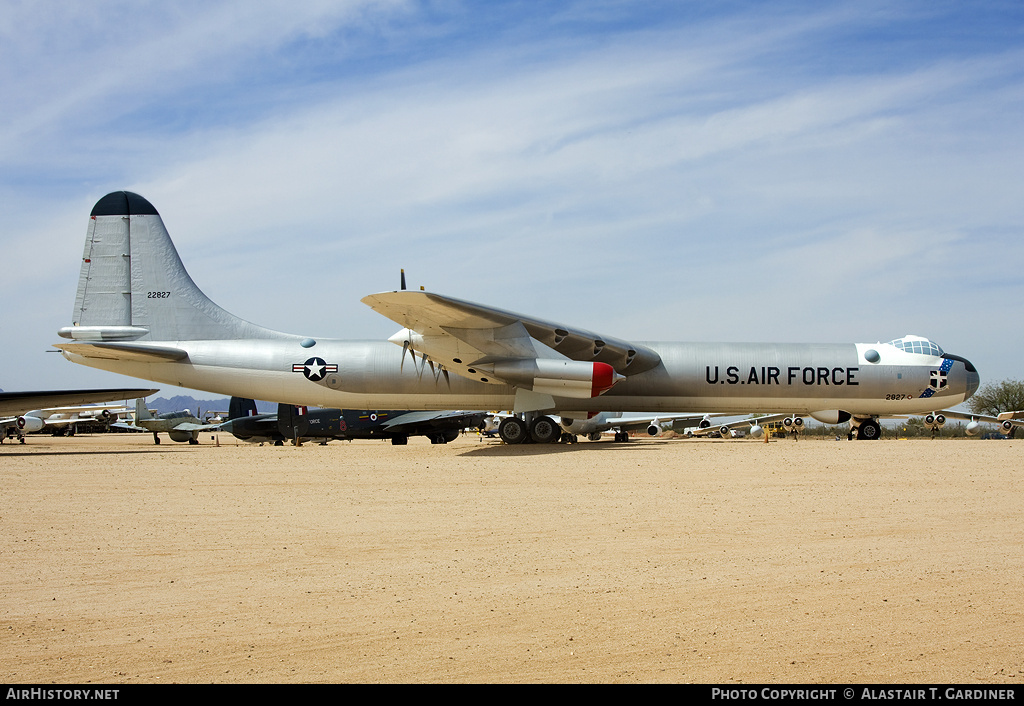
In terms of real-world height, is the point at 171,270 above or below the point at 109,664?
above

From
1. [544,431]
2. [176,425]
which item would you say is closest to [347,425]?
[544,431]

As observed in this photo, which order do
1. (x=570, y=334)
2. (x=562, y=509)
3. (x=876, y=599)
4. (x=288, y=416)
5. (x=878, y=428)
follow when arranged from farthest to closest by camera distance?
(x=288, y=416) → (x=878, y=428) → (x=570, y=334) → (x=562, y=509) → (x=876, y=599)

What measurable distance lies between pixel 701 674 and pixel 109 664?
12.0 ft

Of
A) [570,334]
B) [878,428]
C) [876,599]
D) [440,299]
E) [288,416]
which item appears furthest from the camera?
[288,416]

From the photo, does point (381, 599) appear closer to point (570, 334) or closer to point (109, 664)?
point (109, 664)

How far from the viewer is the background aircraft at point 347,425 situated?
108 ft

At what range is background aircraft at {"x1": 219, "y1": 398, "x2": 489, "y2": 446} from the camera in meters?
33.0

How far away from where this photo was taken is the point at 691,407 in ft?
76.9

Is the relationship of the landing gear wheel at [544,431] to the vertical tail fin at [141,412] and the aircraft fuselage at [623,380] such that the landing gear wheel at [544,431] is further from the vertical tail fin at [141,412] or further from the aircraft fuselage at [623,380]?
the vertical tail fin at [141,412]

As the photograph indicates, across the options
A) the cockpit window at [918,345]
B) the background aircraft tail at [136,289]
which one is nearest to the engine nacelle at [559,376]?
the background aircraft tail at [136,289]

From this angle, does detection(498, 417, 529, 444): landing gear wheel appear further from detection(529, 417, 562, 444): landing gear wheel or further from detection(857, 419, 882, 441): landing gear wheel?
detection(857, 419, 882, 441): landing gear wheel

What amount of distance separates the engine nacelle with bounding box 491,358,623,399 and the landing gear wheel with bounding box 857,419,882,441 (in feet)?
32.7

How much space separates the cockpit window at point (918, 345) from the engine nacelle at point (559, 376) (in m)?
10.6

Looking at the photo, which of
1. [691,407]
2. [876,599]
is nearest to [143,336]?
[691,407]
